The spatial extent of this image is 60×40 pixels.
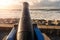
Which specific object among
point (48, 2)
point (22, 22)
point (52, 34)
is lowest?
point (52, 34)

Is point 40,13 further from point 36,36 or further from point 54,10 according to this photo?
point 36,36

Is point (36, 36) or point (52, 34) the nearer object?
point (36, 36)

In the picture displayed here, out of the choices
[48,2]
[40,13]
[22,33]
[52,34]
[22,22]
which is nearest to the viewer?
[22,33]

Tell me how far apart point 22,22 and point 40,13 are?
12.0 feet

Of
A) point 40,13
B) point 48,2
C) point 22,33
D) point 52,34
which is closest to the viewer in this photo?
point 22,33

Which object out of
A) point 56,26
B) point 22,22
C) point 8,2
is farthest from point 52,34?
point 8,2

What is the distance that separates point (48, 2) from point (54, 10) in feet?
2.27

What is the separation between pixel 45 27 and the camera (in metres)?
6.34

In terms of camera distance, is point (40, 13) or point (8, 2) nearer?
point (40, 13)

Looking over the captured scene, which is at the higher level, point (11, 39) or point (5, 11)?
point (5, 11)

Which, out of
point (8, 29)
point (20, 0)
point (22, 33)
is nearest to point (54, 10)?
point (20, 0)

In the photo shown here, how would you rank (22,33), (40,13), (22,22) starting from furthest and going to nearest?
(40,13), (22,22), (22,33)

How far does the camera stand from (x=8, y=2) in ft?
30.3

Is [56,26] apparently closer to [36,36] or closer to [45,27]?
[45,27]
